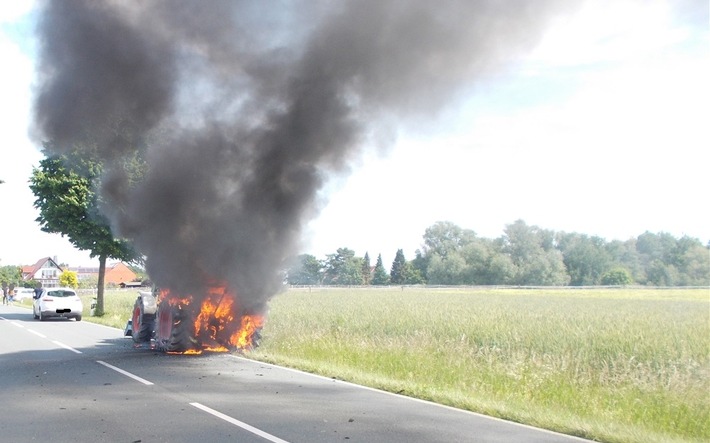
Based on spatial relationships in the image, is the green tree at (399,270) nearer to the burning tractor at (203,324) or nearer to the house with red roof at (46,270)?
the house with red roof at (46,270)

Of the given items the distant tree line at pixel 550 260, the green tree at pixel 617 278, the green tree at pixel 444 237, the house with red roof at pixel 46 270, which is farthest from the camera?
the house with red roof at pixel 46 270

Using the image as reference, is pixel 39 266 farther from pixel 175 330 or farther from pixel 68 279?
pixel 175 330

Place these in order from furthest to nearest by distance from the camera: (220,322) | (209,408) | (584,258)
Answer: (584,258)
(220,322)
(209,408)

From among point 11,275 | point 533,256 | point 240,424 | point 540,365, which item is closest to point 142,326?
point 240,424

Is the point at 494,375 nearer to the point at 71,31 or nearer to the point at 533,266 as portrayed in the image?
the point at 71,31

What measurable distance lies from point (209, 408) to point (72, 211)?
884 inches

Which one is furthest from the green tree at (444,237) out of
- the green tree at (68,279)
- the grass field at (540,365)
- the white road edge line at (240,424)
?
the white road edge line at (240,424)

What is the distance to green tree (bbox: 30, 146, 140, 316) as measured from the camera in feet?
89.4

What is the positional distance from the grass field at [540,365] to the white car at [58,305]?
12.2 m

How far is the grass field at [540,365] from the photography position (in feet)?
25.5

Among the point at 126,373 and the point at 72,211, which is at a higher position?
the point at 72,211

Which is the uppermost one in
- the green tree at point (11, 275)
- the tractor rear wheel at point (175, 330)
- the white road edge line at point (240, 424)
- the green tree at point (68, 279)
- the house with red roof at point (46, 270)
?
the house with red roof at point (46, 270)

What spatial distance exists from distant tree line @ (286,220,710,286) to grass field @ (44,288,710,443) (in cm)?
271

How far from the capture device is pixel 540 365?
1104cm
